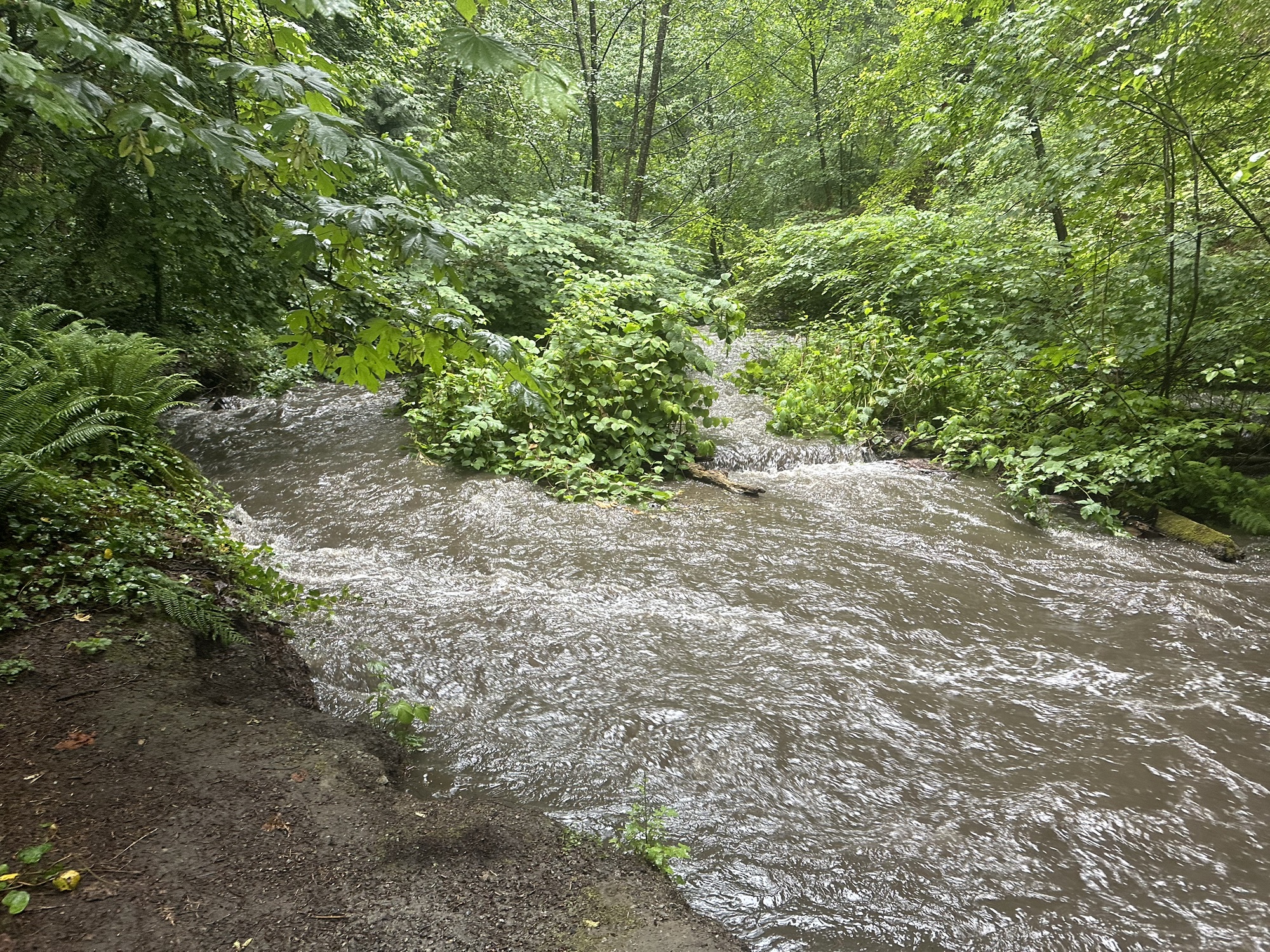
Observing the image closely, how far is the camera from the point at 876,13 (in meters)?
17.2

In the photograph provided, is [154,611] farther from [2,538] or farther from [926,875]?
[926,875]

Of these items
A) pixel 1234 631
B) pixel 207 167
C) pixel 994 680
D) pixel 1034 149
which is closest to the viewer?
pixel 994 680

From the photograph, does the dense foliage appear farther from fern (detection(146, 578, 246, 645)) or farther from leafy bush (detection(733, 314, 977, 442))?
leafy bush (detection(733, 314, 977, 442))

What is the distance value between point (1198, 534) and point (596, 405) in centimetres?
588

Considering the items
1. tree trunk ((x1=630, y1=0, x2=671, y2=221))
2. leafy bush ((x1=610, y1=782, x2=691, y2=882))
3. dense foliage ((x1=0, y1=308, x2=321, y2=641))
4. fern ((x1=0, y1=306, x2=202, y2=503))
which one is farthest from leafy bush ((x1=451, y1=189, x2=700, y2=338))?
leafy bush ((x1=610, y1=782, x2=691, y2=882))

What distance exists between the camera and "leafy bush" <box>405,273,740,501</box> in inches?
270

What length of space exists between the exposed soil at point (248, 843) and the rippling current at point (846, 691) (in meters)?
0.52

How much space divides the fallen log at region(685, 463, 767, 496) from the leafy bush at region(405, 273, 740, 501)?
0.15 metres

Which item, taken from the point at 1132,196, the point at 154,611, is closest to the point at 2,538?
the point at 154,611

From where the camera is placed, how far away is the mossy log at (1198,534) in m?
5.35

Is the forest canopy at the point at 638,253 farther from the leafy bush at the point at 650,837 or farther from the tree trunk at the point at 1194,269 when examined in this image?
the leafy bush at the point at 650,837

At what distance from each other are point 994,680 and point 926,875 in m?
1.69

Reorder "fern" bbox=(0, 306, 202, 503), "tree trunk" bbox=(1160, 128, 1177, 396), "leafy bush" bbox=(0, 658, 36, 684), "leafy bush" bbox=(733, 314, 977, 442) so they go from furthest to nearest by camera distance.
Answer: "leafy bush" bbox=(733, 314, 977, 442) → "tree trunk" bbox=(1160, 128, 1177, 396) → "fern" bbox=(0, 306, 202, 503) → "leafy bush" bbox=(0, 658, 36, 684)

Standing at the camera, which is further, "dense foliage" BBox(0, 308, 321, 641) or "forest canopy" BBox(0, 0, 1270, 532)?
"dense foliage" BBox(0, 308, 321, 641)
